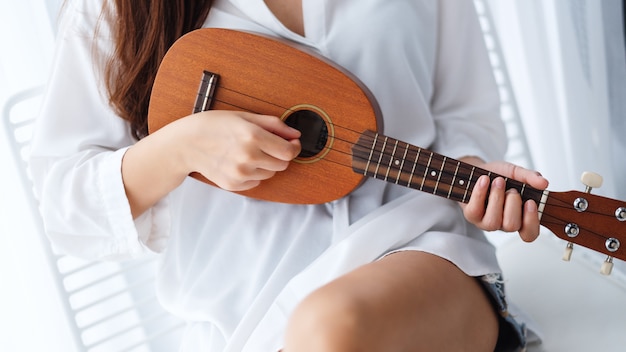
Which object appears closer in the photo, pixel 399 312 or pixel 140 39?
pixel 399 312

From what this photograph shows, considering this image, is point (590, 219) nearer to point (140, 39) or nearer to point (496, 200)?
point (496, 200)

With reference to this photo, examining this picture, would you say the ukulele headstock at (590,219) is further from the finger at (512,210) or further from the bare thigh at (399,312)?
the bare thigh at (399,312)

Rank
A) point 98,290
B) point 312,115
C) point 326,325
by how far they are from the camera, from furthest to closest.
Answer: point 98,290, point 312,115, point 326,325

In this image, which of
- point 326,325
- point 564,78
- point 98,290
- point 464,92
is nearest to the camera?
point 326,325

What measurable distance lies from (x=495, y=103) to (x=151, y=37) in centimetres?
60

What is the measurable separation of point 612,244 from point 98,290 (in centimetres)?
123

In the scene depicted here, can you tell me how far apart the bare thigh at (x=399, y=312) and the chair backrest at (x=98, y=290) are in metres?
0.73

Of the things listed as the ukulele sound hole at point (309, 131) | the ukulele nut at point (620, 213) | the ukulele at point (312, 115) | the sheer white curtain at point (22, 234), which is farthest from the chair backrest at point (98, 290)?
the ukulele nut at point (620, 213)

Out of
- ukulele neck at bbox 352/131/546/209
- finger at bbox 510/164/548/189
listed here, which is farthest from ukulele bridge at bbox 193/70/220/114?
finger at bbox 510/164/548/189

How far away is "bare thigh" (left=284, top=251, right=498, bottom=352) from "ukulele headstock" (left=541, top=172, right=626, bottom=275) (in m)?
0.15

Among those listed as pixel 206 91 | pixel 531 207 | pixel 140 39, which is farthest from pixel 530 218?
pixel 140 39

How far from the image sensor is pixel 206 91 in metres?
1.10

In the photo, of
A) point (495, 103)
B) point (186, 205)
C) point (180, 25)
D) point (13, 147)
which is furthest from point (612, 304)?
point (13, 147)

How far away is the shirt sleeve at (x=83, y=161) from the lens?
113 cm
